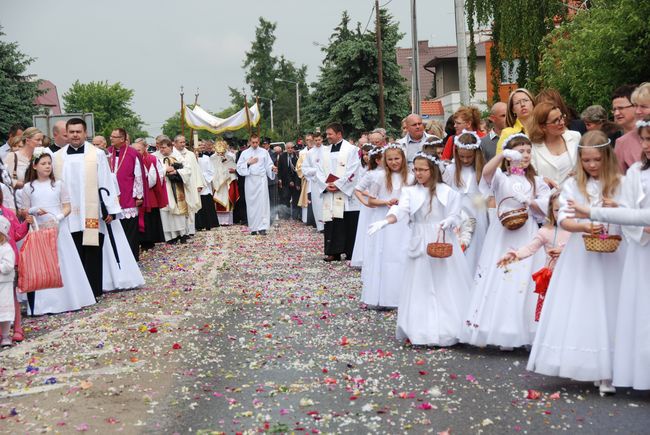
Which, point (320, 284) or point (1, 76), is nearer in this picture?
point (320, 284)

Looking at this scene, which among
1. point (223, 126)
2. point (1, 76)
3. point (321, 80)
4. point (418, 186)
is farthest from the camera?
point (321, 80)

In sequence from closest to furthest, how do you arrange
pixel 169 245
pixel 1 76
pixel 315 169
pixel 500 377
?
pixel 500 377, pixel 315 169, pixel 169 245, pixel 1 76

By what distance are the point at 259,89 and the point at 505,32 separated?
86856 mm

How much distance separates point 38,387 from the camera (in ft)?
25.7

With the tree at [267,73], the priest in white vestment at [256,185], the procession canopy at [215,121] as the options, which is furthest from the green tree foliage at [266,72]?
the priest in white vestment at [256,185]

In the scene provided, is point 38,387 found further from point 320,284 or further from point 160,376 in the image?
point 320,284

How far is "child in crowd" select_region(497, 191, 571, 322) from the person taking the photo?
26.0 feet

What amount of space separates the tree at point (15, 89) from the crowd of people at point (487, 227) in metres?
28.7

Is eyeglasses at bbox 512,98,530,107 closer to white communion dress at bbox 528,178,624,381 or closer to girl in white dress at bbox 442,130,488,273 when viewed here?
girl in white dress at bbox 442,130,488,273

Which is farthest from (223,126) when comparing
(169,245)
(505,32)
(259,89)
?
(259,89)

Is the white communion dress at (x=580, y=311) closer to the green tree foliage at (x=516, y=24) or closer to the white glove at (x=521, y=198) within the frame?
the white glove at (x=521, y=198)

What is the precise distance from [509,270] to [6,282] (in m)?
4.85

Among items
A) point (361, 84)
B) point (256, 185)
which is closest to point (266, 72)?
point (361, 84)

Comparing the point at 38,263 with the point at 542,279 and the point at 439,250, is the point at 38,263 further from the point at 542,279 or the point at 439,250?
the point at 542,279
